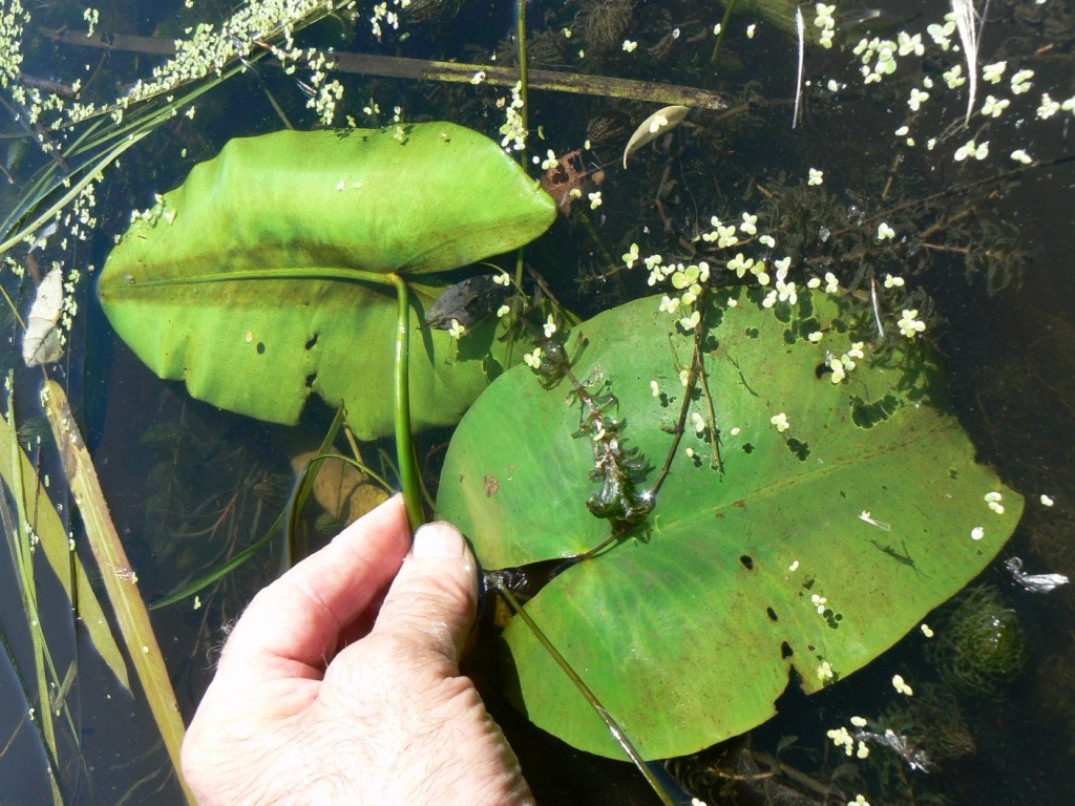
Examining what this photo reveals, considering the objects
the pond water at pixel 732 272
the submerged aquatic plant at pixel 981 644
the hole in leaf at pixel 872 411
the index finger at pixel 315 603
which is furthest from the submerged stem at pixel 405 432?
the submerged aquatic plant at pixel 981 644

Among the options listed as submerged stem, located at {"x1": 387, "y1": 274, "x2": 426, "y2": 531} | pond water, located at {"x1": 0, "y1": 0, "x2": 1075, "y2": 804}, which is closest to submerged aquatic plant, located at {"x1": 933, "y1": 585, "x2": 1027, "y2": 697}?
pond water, located at {"x1": 0, "y1": 0, "x2": 1075, "y2": 804}

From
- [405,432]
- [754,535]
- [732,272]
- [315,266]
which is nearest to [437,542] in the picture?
[405,432]

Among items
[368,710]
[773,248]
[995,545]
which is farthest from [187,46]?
[995,545]

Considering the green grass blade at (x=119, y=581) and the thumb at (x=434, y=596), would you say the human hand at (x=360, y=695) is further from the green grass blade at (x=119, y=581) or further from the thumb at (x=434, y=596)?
the green grass blade at (x=119, y=581)

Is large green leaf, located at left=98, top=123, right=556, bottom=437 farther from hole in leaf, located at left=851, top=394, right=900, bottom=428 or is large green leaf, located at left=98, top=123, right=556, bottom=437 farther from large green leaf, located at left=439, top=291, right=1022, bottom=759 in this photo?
hole in leaf, located at left=851, top=394, right=900, bottom=428

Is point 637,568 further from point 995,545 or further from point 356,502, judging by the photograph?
point 356,502

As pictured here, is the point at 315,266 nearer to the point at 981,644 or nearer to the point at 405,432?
the point at 405,432
